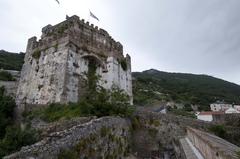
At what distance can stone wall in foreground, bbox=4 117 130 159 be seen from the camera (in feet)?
22.1

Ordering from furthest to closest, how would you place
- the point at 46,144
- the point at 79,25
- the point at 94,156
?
the point at 79,25
the point at 94,156
the point at 46,144

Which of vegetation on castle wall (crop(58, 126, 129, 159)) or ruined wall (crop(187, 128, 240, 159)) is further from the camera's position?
vegetation on castle wall (crop(58, 126, 129, 159))

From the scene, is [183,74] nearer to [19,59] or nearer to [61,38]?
[19,59]

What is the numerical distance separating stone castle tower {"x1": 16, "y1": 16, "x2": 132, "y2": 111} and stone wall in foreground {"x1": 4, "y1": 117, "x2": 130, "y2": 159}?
25.4ft

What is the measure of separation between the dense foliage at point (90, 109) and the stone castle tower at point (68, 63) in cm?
200

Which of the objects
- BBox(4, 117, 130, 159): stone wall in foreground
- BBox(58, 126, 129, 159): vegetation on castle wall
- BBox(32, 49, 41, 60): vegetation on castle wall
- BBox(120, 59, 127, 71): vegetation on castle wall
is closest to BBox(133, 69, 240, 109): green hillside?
BBox(120, 59, 127, 71): vegetation on castle wall

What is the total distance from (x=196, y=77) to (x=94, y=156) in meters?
153

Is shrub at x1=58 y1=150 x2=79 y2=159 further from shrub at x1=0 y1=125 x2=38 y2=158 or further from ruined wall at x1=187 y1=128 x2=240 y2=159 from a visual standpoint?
ruined wall at x1=187 y1=128 x2=240 y2=159

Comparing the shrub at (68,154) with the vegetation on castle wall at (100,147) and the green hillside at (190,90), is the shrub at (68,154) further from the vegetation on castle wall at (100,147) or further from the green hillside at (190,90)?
the green hillside at (190,90)

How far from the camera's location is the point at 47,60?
22.3 meters

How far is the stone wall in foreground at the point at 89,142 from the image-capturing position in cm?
673

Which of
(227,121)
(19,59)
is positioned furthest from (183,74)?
(227,121)

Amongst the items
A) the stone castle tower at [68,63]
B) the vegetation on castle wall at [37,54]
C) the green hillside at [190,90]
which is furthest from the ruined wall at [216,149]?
the green hillside at [190,90]

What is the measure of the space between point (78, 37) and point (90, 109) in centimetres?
1075
